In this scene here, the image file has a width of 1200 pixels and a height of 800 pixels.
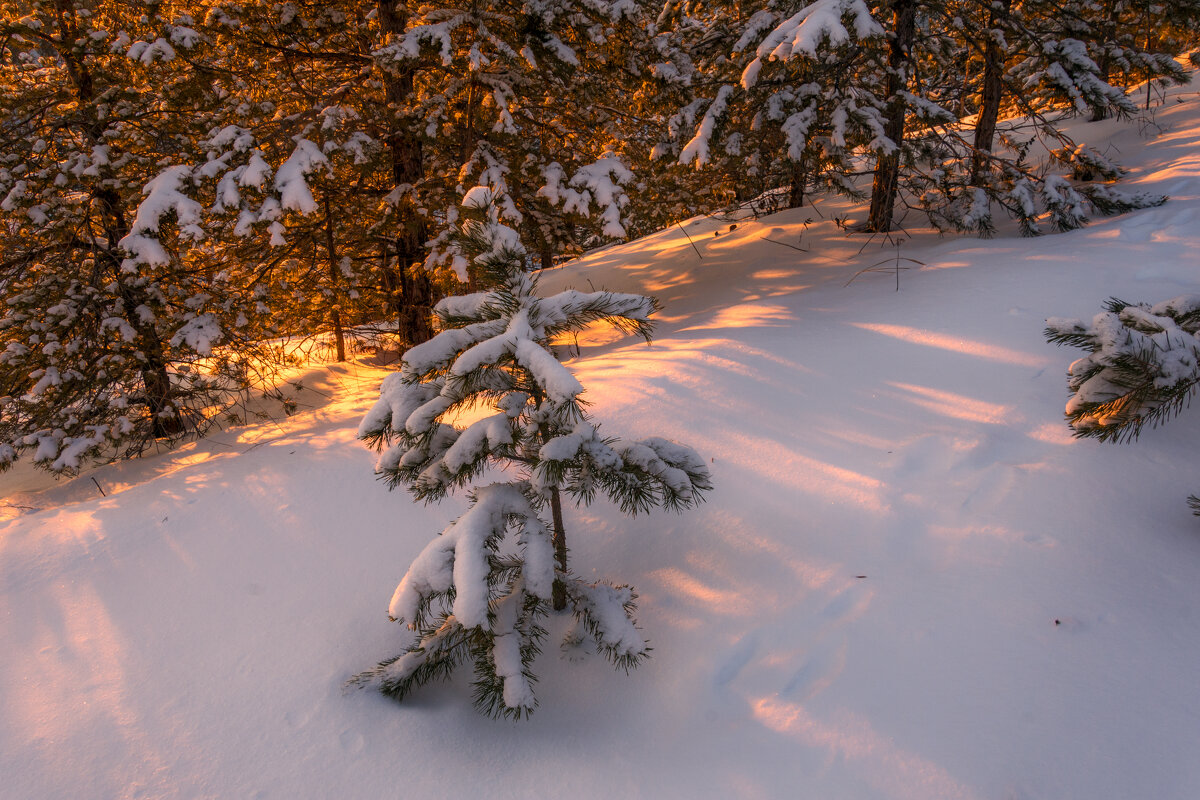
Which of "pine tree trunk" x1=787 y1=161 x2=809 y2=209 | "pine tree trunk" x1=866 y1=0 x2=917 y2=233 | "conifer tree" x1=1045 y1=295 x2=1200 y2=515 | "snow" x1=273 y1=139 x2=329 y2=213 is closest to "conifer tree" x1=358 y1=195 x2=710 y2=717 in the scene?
"conifer tree" x1=1045 y1=295 x2=1200 y2=515

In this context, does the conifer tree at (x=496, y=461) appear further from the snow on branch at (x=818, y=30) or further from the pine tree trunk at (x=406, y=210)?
the pine tree trunk at (x=406, y=210)

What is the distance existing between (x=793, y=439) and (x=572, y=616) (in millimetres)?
1714

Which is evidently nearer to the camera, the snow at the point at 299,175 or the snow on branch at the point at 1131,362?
the snow on branch at the point at 1131,362

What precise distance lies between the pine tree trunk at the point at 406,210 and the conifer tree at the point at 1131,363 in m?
5.96

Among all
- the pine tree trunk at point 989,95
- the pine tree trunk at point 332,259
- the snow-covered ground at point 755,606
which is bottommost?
the snow-covered ground at point 755,606

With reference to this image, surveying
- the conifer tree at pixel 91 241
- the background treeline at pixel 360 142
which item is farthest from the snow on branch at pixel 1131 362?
the conifer tree at pixel 91 241

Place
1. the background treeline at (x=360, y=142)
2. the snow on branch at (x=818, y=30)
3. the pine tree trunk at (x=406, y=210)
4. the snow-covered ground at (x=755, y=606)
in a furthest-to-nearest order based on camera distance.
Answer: the pine tree trunk at (x=406, y=210), the background treeline at (x=360, y=142), the snow on branch at (x=818, y=30), the snow-covered ground at (x=755, y=606)

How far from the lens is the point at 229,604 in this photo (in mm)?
3264

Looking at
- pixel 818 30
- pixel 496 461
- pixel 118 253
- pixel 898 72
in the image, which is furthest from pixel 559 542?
pixel 118 253

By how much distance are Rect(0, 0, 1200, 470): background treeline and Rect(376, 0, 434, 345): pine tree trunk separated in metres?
0.04

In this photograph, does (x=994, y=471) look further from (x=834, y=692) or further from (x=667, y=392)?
(x=667, y=392)

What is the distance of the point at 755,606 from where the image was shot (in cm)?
281

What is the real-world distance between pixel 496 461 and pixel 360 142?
5.06 meters

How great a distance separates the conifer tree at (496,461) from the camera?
2.28 m
